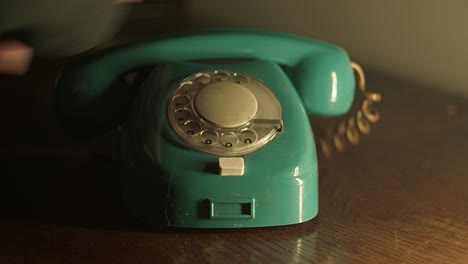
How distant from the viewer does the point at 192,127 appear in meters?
0.78

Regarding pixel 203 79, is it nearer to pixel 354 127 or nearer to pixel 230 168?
pixel 230 168

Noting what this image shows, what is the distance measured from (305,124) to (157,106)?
18 centimetres

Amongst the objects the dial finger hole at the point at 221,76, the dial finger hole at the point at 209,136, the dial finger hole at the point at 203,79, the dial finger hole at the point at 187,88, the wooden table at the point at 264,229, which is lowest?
the wooden table at the point at 264,229

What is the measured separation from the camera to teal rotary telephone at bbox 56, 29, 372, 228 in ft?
2.37

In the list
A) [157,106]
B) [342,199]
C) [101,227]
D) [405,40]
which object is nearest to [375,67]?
[405,40]

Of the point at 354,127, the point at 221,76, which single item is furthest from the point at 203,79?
the point at 354,127

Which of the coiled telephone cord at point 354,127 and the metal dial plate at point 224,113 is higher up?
the metal dial plate at point 224,113

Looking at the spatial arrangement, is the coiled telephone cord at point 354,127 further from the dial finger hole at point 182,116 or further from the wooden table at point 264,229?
the dial finger hole at point 182,116

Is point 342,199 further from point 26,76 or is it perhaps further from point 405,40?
point 26,76

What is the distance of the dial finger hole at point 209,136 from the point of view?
2.48 feet

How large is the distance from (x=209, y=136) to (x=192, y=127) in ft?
0.09

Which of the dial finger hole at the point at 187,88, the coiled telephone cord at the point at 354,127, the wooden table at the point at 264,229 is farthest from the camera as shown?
the coiled telephone cord at the point at 354,127

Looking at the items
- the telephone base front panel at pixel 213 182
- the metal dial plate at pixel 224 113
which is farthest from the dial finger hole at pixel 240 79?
the telephone base front panel at pixel 213 182

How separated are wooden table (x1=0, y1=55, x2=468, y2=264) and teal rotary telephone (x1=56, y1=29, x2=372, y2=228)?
31 mm
